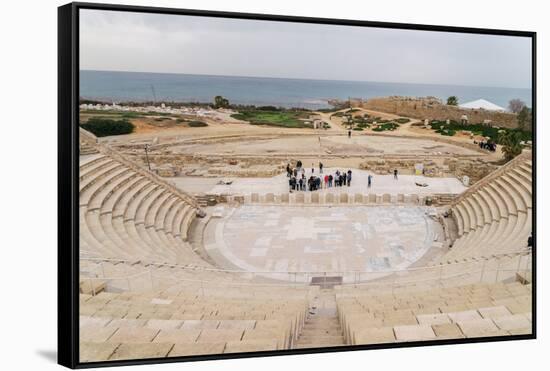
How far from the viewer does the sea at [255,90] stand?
401 inches

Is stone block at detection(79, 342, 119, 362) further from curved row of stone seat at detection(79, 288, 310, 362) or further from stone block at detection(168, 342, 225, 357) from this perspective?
stone block at detection(168, 342, 225, 357)

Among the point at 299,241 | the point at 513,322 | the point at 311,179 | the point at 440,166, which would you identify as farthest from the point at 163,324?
the point at 513,322

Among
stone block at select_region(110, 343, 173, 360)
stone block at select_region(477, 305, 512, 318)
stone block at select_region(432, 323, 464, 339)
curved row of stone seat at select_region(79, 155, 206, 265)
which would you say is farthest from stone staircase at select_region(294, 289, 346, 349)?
stone block at select_region(477, 305, 512, 318)

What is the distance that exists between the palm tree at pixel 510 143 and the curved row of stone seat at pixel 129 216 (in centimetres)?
502

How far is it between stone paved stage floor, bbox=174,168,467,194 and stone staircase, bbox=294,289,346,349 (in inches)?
69.7

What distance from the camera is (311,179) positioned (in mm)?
11836

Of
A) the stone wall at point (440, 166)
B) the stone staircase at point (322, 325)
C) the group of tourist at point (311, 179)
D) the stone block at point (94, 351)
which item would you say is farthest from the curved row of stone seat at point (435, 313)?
the stone block at point (94, 351)

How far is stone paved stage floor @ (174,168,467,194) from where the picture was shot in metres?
11.3

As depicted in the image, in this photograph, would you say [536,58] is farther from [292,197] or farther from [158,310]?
[158,310]

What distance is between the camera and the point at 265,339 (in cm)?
1041

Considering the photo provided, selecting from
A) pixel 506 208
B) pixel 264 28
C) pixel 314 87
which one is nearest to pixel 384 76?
pixel 314 87

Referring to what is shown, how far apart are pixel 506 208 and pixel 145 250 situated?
6060 millimetres

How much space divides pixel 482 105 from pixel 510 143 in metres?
0.77

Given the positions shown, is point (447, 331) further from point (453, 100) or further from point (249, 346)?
point (453, 100)
